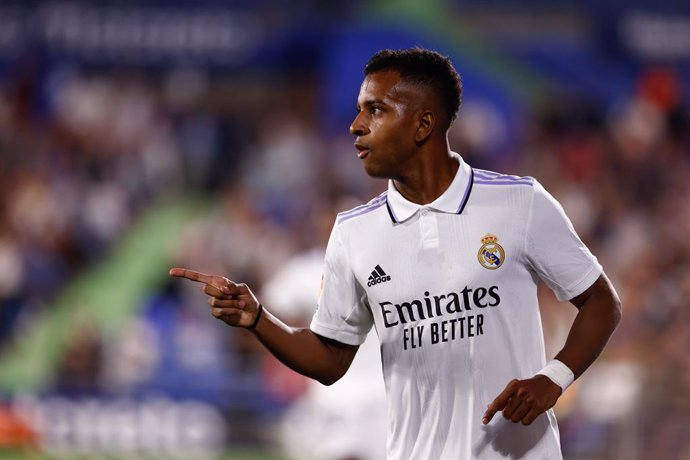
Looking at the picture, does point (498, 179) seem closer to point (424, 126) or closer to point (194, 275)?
point (424, 126)

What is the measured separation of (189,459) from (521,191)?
819cm

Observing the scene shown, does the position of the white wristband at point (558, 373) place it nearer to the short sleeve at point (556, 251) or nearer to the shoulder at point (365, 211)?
the short sleeve at point (556, 251)

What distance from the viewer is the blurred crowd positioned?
11133 mm

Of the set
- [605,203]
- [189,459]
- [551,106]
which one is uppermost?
[551,106]

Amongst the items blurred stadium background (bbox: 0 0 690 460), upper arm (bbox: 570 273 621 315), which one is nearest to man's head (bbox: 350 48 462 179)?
upper arm (bbox: 570 273 621 315)

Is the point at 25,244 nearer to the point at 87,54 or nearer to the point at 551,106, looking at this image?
the point at 87,54

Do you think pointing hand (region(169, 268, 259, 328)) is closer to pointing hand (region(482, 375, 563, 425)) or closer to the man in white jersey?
the man in white jersey

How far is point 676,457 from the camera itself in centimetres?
952

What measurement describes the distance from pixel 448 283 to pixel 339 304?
0.52 meters

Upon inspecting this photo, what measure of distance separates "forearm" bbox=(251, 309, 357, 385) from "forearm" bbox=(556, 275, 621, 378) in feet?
2.89

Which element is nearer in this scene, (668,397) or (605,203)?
(668,397)

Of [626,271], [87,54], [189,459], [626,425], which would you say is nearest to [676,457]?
[626,425]

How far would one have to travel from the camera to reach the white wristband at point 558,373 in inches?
167

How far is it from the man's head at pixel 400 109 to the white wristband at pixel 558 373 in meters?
0.86
